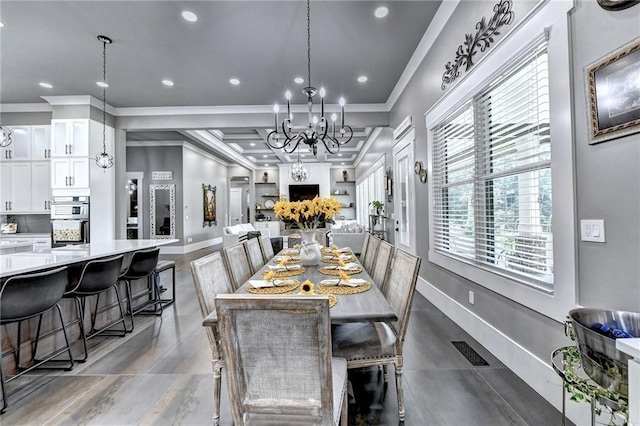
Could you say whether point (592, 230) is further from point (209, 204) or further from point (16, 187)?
point (209, 204)

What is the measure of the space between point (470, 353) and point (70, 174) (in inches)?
266

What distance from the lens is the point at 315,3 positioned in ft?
9.56

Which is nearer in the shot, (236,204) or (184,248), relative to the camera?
(184,248)

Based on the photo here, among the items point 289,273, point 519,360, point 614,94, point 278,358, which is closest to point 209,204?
point 289,273

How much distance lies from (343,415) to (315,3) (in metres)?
3.42

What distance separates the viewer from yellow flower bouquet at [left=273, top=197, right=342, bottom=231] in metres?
2.46

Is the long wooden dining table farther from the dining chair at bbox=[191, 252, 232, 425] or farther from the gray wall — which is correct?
the gray wall

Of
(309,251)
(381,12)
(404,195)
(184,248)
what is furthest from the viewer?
(184,248)

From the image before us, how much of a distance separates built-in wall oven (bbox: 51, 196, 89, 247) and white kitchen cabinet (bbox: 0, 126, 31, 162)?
1.21 m

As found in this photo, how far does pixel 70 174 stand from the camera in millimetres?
5301

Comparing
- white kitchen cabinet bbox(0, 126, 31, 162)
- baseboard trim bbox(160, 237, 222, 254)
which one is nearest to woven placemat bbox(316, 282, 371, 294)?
white kitchen cabinet bbox(0, 126, 31, 162)

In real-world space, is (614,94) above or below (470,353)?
above

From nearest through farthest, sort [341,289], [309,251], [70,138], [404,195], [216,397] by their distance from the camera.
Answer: [216,397], [341,289], [309,251], [404,195], [70,138]

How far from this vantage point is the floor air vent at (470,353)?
2301 millimetres
